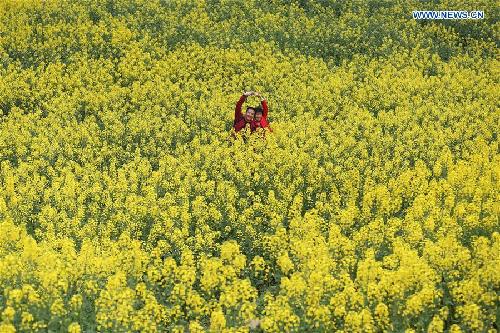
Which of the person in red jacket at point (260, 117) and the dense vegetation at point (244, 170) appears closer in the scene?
the dense vegetation at point (244, 170)

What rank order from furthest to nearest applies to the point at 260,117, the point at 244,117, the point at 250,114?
the point at 244,117
the point at 260,117
the point at 250,114

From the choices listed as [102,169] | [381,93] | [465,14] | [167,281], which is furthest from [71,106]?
[465,14]

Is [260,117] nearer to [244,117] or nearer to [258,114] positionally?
[258,114]

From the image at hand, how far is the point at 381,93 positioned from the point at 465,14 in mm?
11314

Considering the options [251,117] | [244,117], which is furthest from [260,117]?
[244,117]

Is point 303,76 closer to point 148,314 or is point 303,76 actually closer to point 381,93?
point 381,93

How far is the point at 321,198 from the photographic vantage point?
44.1 ft

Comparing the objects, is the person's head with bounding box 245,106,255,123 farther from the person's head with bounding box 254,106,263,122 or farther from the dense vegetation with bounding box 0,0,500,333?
the dense vegetation with bounding box 0,0,500,333

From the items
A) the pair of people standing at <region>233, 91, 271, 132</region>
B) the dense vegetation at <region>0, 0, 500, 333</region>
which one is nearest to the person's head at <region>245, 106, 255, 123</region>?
the pair of people standing at <region>233, 91, 271, 132</region>

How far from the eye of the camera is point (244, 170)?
14531 mm

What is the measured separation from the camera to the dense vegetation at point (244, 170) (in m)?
9.35

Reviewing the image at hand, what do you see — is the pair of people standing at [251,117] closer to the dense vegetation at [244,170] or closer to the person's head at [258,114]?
the person's head at [258,114]

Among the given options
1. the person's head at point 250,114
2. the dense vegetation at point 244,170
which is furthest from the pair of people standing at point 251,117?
the dense vegetation at point 244,170

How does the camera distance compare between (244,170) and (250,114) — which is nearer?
(244,170)
